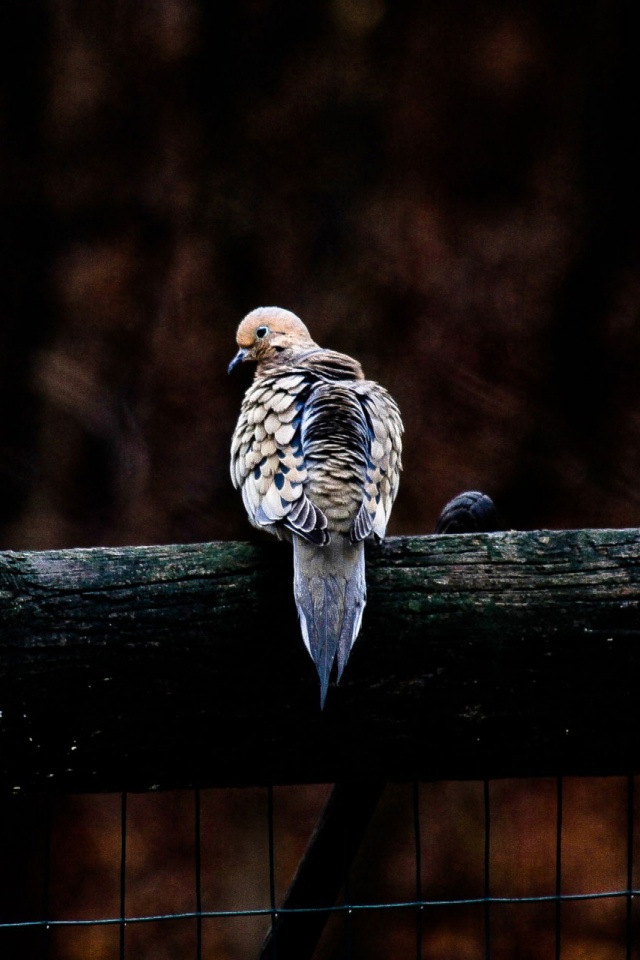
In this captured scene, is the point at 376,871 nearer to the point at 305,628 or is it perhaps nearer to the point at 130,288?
the point at 130,288

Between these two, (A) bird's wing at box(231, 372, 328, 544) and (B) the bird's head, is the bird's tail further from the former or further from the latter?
(B) the bird's head

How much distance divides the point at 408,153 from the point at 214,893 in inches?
112

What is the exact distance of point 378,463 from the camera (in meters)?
1.82

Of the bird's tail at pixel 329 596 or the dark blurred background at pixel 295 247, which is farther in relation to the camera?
the dark blurred background at pixel 295 247

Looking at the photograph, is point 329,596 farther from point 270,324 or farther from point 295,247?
point 295,247

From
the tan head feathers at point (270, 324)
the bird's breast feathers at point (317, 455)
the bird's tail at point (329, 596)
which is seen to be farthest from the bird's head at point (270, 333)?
the bird's tail at point (329, 596)

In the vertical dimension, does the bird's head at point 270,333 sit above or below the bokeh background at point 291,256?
below

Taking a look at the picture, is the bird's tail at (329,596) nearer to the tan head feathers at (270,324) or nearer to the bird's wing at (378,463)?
the bird's wing at (378,463)

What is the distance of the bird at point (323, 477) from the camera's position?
1.43 meters

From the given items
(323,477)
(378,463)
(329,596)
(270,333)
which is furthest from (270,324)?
(329,596)

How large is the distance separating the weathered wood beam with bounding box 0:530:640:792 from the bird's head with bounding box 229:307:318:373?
3.96 feet

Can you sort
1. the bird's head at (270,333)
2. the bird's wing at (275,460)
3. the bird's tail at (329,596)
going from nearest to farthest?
the bird's tail at (329,596) < the bird's wing at (275,460) < the bird's head at (270,333)

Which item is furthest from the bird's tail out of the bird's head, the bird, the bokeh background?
the bokeh background

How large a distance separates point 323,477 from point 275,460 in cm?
13
